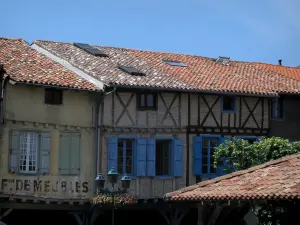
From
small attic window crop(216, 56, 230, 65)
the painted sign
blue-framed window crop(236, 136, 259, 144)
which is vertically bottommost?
the painted sign

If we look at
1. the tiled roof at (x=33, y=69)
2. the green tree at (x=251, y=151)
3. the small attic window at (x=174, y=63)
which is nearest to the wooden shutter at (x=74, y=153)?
the tiled roof at (x=33, y=69)

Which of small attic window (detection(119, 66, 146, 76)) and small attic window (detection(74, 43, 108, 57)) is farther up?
small attic window (detection(74, 43, 108, 57))

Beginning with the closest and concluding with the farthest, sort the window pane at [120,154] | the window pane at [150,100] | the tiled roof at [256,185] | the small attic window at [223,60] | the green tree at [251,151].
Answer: the tiled roof at [256,185] < the green tree at [251,151] < the window pane at [120,154] < the window pane at [150,100] < the small attic window at [223,60]

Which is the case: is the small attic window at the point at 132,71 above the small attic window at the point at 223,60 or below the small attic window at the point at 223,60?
below

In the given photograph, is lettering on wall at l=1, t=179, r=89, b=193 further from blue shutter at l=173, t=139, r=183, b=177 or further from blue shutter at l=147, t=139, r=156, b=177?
blue shutter at l=173, t=139, r=183, b=177

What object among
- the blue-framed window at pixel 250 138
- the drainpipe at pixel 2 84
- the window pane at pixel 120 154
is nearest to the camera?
the drainpipe at pixel 2 84

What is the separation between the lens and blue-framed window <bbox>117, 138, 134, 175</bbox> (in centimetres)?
2841

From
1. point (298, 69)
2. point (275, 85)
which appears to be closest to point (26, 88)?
point (275, 85)

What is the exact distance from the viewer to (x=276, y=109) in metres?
31.9

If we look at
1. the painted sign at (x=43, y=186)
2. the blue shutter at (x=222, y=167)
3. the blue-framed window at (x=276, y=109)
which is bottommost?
the painted sign at (x=43, y=186)

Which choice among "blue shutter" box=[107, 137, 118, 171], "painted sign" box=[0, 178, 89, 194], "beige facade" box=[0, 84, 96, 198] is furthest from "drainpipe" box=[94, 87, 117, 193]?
"painted sign" box=[0, 178, 89, 194]

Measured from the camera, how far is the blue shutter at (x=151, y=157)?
2870 centimetres

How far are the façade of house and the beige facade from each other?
594 millimetres

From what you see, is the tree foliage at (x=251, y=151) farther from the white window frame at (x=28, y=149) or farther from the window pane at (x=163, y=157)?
the white window frame at (x=28, y=149)
